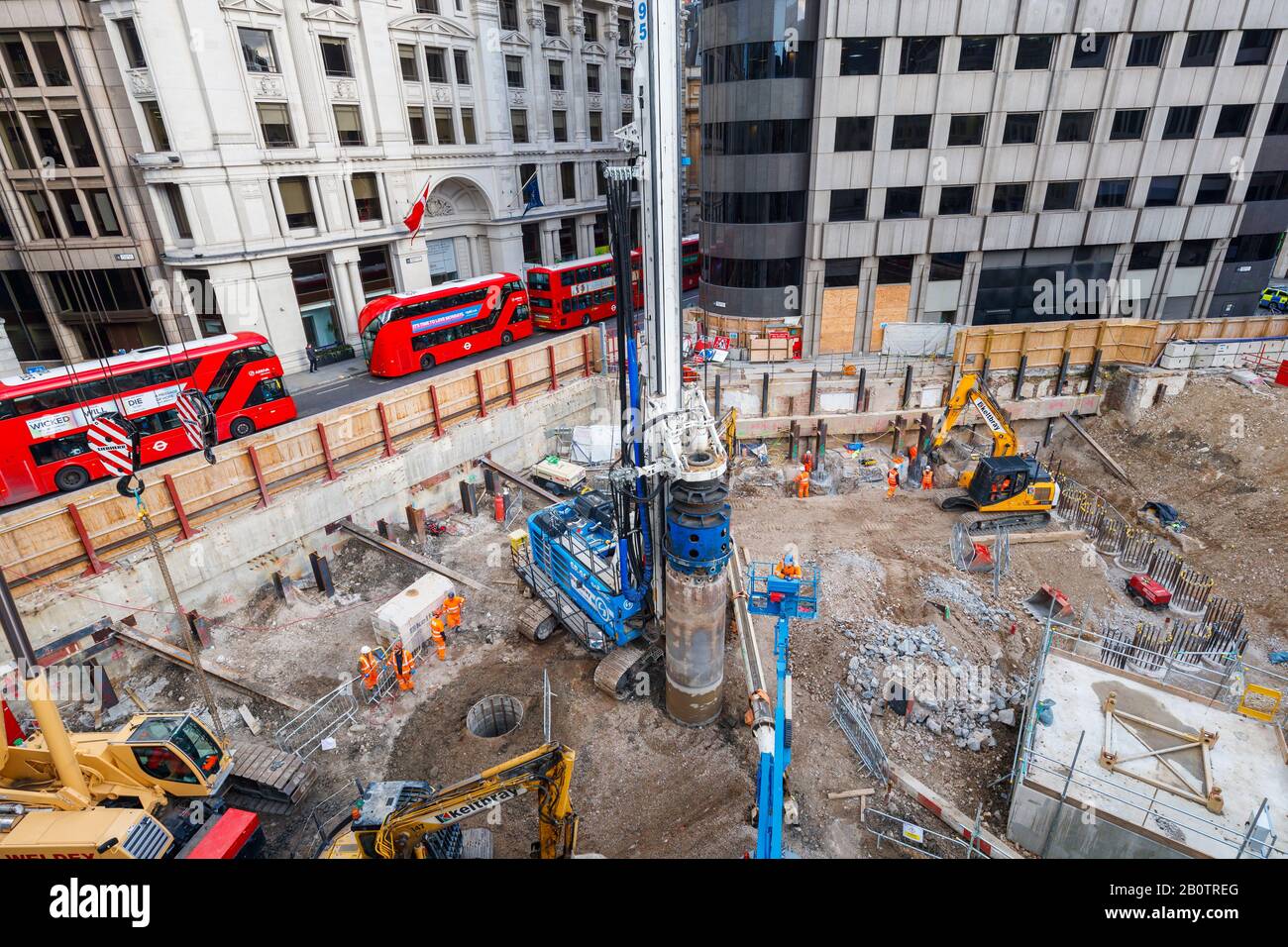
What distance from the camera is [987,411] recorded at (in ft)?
75.4

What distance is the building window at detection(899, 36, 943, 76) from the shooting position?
29.3m

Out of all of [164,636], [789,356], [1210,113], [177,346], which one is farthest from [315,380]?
[1210,113]

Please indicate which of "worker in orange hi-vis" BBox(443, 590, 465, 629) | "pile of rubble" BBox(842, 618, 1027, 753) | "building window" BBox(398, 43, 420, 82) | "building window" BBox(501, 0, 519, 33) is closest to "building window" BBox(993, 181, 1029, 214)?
"pile of rubble" BBox(842, 618, 1027, 753)

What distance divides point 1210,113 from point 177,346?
43594mm

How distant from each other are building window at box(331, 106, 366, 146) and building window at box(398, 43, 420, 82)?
11.6 feet

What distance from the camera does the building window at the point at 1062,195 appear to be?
1271 inches

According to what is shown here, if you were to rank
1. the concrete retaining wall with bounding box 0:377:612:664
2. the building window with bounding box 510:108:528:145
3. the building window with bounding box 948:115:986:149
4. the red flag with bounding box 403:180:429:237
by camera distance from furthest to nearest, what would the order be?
1. the building window with bounding box 510:108:528:145
2. the red flag with bounding box 403:180:429:237
3. the building window with bounding box 948:115:986:149
4. the concrete retaining wall with bounding box 0:377:612:664

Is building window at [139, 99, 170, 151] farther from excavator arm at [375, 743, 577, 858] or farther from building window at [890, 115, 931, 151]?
building window at [890, 115, 931, 151]

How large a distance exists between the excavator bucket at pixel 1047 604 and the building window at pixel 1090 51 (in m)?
25.2

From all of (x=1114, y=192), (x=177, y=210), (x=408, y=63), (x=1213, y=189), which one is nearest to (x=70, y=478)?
(x=177, y=210)

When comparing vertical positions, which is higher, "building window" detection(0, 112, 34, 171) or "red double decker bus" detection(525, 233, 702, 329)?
"building window" detection(0, 112, 34, 171)

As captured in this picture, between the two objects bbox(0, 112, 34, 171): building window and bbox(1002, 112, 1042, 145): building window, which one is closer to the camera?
bbox(0, 112, 34, 171): building window

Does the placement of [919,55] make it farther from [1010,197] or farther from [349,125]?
[349,125]

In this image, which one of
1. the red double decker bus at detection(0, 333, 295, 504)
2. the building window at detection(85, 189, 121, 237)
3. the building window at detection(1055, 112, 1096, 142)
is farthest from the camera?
the building window at detection(1055, 112, 1096, 142)
